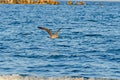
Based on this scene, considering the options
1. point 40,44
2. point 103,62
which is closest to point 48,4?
point 40,44

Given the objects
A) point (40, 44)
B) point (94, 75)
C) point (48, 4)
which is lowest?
point (48, 4)

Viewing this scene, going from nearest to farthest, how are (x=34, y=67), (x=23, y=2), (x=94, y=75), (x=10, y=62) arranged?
(x=94, y=75)
(x=34, y=67)
(x=10, y=62)
(x=23, y=2)

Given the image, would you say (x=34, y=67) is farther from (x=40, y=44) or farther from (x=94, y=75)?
(x=40, y=44)

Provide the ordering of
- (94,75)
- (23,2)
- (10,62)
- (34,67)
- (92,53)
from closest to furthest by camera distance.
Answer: (94,75) < (34,67) < (10,62) < (92,53) < (23,2)

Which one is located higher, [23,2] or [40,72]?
[40,72]

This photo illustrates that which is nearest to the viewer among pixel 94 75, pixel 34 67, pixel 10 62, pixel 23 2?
pixel 94 75

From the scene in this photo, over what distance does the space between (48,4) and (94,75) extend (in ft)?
496

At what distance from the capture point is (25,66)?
22609 millimetres

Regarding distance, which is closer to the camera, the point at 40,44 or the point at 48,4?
the point at 40,44

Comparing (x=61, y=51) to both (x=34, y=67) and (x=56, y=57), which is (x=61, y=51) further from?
(x=34, y=67)

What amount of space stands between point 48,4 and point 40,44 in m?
136

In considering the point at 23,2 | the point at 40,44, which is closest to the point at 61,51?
the point at 40,44

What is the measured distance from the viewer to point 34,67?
2252cm

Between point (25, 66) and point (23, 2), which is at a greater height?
point (25, 66)
